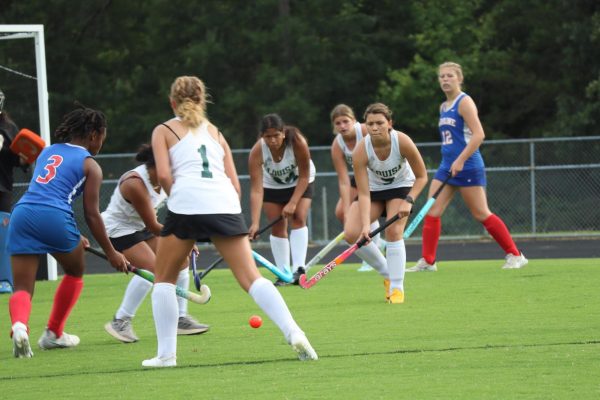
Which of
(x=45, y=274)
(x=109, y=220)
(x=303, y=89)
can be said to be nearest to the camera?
(x=109, y=220)

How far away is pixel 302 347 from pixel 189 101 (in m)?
1.47

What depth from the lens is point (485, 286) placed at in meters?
10.7

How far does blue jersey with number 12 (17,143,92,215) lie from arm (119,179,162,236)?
552mm

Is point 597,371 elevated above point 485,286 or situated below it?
above

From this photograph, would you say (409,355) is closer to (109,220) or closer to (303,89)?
(109,220)

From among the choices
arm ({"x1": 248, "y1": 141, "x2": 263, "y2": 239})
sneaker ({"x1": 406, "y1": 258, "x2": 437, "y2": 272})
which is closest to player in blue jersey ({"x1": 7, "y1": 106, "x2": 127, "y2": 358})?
arm ({"x1": 248, "y1": 141, "x2": 263, "y2": 239})

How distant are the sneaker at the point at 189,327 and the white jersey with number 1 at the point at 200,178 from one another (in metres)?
1.89

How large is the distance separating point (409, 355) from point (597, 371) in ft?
3.80

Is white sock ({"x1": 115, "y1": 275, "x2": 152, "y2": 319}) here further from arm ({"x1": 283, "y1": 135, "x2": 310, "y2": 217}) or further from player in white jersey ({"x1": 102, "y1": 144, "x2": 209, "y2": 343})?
arm ({"x1": 283, "y1": 135, "x2": 310, "y2": 217})

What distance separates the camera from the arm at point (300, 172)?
11133 mm

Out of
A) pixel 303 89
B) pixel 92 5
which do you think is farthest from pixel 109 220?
pixel 92 5

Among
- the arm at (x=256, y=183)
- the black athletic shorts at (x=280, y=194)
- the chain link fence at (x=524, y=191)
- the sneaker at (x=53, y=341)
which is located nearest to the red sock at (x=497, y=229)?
the black athletic shorts at (x=280, y=194)

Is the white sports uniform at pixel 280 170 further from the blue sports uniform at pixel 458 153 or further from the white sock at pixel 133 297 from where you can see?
the white sock at pixel 133 297

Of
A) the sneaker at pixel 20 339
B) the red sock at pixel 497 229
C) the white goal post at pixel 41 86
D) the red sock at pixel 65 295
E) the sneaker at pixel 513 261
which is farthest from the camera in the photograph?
the white goal post at pixel 41 86
